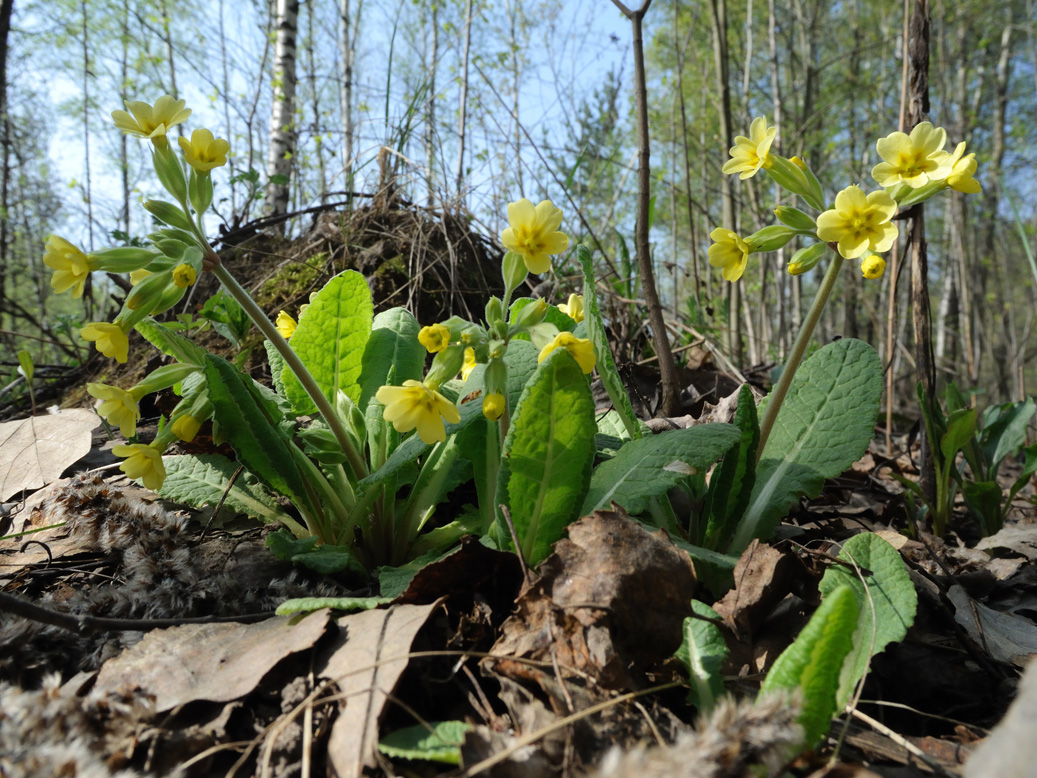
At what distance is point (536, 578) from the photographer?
1184mm

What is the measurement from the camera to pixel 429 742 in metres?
0.88

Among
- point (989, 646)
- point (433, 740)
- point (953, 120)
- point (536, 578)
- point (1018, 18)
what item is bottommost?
point (989, 646)

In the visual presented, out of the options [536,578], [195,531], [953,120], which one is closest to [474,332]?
[536,578]

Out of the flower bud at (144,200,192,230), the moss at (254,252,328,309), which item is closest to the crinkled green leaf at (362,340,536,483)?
the flower bud at (144,200,192,230)

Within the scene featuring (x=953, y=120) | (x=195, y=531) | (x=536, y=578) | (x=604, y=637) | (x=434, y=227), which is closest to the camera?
(x=604, y=637)

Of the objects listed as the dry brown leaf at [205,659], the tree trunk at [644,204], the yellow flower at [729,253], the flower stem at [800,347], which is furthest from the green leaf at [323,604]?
the tree trunk at [644,204]

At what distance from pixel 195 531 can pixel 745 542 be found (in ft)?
4.69

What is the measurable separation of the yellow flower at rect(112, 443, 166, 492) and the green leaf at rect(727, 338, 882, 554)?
1390mm

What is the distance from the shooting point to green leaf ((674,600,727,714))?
3.37ft

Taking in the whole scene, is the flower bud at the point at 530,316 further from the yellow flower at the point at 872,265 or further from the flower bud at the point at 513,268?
the yellow flower at the point at 872,265

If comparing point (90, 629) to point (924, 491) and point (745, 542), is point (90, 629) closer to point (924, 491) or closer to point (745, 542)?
point (745, 542)

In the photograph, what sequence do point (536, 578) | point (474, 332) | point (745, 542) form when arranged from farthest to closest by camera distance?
point (745, 542) < point (474, 332) < point (536, 578)

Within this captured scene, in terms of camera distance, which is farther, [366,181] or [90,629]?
[366,181]

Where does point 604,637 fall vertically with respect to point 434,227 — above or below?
below
